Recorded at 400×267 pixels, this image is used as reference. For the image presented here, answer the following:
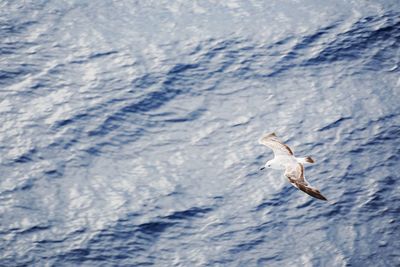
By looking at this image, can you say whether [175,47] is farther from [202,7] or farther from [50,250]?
[50,250]

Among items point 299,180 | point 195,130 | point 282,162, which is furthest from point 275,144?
point 195,130

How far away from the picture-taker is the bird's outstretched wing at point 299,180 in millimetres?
14891

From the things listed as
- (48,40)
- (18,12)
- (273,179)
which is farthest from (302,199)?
(18,12)

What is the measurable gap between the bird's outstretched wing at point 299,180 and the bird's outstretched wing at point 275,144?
864 millimetres

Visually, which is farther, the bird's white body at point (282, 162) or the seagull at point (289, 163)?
the bird's white body at point (282, 162)

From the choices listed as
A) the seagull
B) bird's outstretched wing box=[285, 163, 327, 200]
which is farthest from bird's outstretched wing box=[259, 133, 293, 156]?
bird's outstretched wing box=[285, 163, 327, 200]

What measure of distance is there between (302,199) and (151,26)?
28.4 feet

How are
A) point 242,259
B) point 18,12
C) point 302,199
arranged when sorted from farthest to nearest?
point 18,12, point 302,199, point 242,259

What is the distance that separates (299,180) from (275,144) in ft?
6.55

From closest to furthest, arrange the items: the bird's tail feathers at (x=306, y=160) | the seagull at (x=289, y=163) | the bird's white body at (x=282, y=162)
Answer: the seagull at (x=289, y=163)
the bird's tail feathers at (x=306, y=160)
the bird's white body at (x=282, y=162)

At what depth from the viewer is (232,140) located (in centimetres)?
1842

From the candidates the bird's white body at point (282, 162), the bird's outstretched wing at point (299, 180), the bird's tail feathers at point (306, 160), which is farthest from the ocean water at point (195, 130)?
the bird's outstretched wing at point (299, 180)

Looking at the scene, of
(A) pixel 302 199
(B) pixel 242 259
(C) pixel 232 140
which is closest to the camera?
(B) pixel 242 259

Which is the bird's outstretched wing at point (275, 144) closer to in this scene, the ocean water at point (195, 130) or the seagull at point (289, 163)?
the seagull at point (289, 163)
